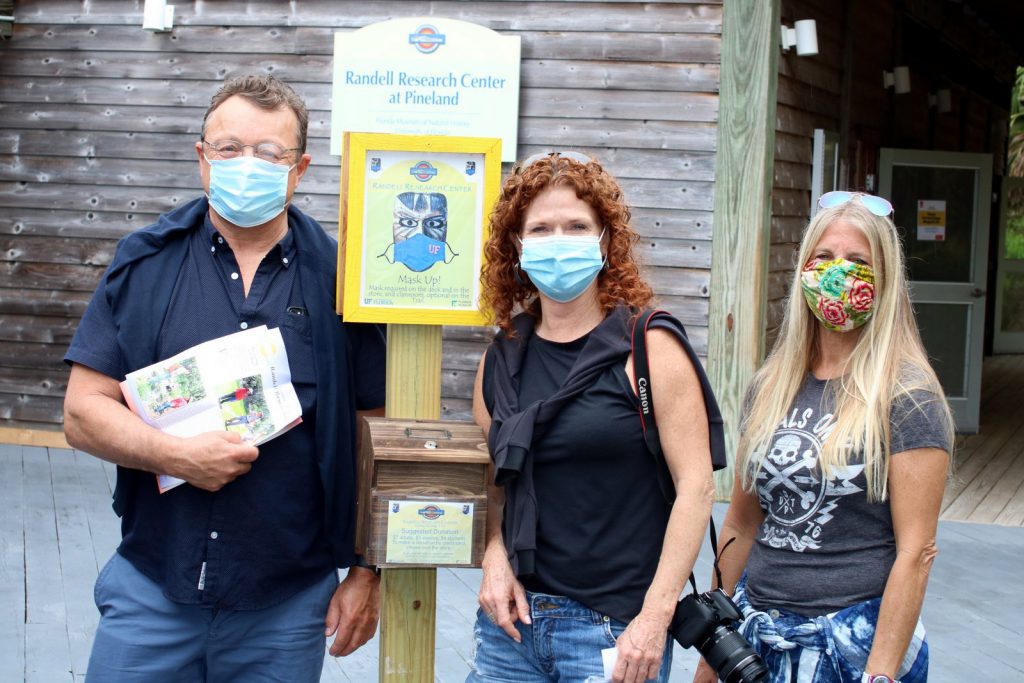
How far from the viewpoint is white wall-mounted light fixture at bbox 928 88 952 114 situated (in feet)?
42.7

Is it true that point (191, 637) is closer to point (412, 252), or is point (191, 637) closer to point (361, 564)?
point (361, 564)

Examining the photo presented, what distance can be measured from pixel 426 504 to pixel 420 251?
60 centimetres

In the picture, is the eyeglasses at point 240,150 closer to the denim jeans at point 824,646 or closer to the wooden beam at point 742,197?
the denim jeans at point 824,646

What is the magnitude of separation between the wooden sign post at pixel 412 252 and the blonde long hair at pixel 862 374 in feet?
2.28

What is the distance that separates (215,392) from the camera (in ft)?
8.57

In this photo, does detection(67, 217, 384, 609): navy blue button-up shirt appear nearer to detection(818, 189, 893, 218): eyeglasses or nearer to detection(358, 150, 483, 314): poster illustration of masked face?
detection(358, 150, 483, 314): poster illustration of masked face

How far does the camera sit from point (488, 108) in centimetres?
744

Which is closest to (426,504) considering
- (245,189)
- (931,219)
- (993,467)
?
(245,189)

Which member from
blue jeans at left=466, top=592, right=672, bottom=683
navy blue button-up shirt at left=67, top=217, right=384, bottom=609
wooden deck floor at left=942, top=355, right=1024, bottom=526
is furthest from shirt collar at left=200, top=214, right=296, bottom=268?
wooden deck floor at left=942, top=355, right=1024, bottom=526

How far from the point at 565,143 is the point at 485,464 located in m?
5.09

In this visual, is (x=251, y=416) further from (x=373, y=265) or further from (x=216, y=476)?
(x=373, y=265)

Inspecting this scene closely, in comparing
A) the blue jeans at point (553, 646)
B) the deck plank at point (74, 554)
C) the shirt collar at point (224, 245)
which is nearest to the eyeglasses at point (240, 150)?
the shirt collar at point (224, 245)

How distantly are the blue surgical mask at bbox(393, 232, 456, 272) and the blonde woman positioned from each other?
82 cm

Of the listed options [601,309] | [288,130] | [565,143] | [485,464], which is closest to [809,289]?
[601,309]
